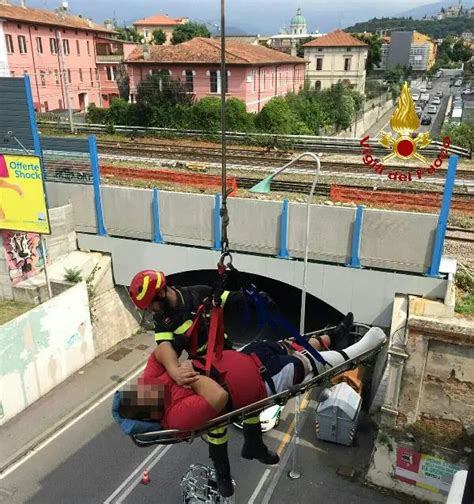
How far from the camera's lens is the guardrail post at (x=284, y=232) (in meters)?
14.1

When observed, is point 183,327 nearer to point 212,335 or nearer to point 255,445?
point 212,335

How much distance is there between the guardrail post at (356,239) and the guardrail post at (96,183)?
8.37m

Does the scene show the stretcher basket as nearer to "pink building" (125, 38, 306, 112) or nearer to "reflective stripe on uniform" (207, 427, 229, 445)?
"reflective stripe on uniform" (207, 427, 229, 445)

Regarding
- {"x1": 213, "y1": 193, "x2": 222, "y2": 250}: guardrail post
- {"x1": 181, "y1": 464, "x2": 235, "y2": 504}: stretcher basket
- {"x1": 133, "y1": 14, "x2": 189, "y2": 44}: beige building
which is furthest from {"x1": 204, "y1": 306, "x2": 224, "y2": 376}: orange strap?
{"x1": 133, "y1": 14, "x2": 189, "y2": 44}: beige building

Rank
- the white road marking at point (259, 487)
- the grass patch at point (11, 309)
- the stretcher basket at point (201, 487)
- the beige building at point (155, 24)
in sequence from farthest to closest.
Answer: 1. the beige building at point (155, 24)
2. the grass patch at point (11, 309)
3. the white road marking at point (259, 487)
4. the stretcher basket at point (201, 487)

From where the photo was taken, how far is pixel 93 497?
1119cm

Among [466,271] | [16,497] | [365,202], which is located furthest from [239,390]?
[365,202]

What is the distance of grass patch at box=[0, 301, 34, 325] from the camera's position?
15453 millimetres

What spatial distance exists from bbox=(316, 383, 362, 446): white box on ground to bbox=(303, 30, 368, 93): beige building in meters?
62.0

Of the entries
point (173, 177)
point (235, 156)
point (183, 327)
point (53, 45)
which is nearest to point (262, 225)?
point (173, 177)

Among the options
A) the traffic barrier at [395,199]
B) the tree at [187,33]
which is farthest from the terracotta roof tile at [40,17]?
the traffic barrier at [395,199]

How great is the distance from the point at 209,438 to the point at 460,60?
176839mm

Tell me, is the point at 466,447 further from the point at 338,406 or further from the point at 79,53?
the point at 79,53

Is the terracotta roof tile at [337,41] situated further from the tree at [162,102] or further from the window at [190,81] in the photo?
the tree at [162,102]
